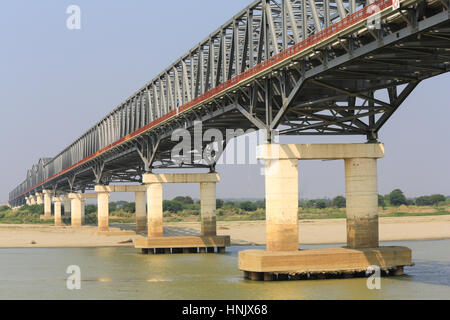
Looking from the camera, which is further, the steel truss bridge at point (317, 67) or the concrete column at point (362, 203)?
the concrete column at point (362, 203)

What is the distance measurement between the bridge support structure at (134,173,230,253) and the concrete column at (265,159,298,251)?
28844mm

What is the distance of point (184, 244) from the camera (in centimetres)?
7150

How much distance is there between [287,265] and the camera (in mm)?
41250

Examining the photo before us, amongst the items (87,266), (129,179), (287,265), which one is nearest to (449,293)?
(287,265)

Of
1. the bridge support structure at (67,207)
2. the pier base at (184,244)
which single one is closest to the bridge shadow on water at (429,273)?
the pier base at (184,244)

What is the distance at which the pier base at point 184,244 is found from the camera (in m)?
71.3

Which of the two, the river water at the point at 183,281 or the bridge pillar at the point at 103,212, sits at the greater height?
the bridge pillar at the point at 103,212

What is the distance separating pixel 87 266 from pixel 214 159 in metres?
20.6

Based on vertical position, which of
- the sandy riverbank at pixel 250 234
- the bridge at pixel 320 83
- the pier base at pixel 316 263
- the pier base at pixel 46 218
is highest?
the bridge at pixel 320 83

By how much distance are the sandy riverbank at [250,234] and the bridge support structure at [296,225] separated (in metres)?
41.1

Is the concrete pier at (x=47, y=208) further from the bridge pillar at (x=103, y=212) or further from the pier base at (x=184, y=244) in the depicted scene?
the pier base at (x=184, y=244)

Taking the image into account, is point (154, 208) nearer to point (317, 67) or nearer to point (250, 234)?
point (250, 234)

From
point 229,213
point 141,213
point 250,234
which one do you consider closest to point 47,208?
point 229,213
